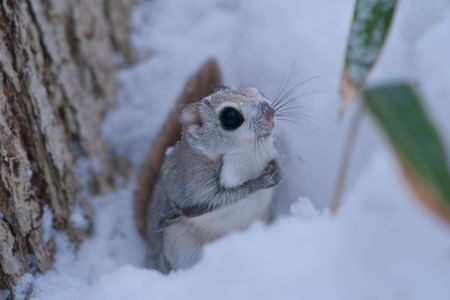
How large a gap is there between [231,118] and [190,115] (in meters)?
0.12

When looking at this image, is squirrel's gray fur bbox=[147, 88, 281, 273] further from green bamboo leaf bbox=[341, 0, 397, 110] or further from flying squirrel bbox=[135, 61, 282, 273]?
green bamboo leaf bbox=[341, 0, 397, 110]

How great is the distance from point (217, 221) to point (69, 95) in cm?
49

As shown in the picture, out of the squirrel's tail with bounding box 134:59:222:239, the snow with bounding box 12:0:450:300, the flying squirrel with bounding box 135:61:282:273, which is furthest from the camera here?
the squirrel's tail with bounding box 134:59:222:239

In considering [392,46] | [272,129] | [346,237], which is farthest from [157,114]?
[346,237]

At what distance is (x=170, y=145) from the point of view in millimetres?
1544

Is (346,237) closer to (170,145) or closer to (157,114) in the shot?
(170,145)

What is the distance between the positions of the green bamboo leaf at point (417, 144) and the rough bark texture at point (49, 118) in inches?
29.5

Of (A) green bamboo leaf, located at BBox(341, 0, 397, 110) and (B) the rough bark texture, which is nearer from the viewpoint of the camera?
(A) green bamboo leaf, located at BBox(341, 0, 397, 110)

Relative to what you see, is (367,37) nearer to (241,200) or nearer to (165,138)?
(241,200)

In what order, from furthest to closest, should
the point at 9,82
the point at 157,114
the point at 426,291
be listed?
the point at 157,114
the point at 9,82
the point at 426,291

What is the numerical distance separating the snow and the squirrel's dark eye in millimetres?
216

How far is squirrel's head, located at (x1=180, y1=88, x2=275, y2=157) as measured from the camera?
120 centimetres

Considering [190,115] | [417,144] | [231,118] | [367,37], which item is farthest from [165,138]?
[417,144]

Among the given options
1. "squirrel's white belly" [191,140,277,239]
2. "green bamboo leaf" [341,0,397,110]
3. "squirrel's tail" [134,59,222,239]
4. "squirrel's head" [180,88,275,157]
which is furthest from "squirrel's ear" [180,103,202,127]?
"green bamboo leaf" [341,0,397,110]
